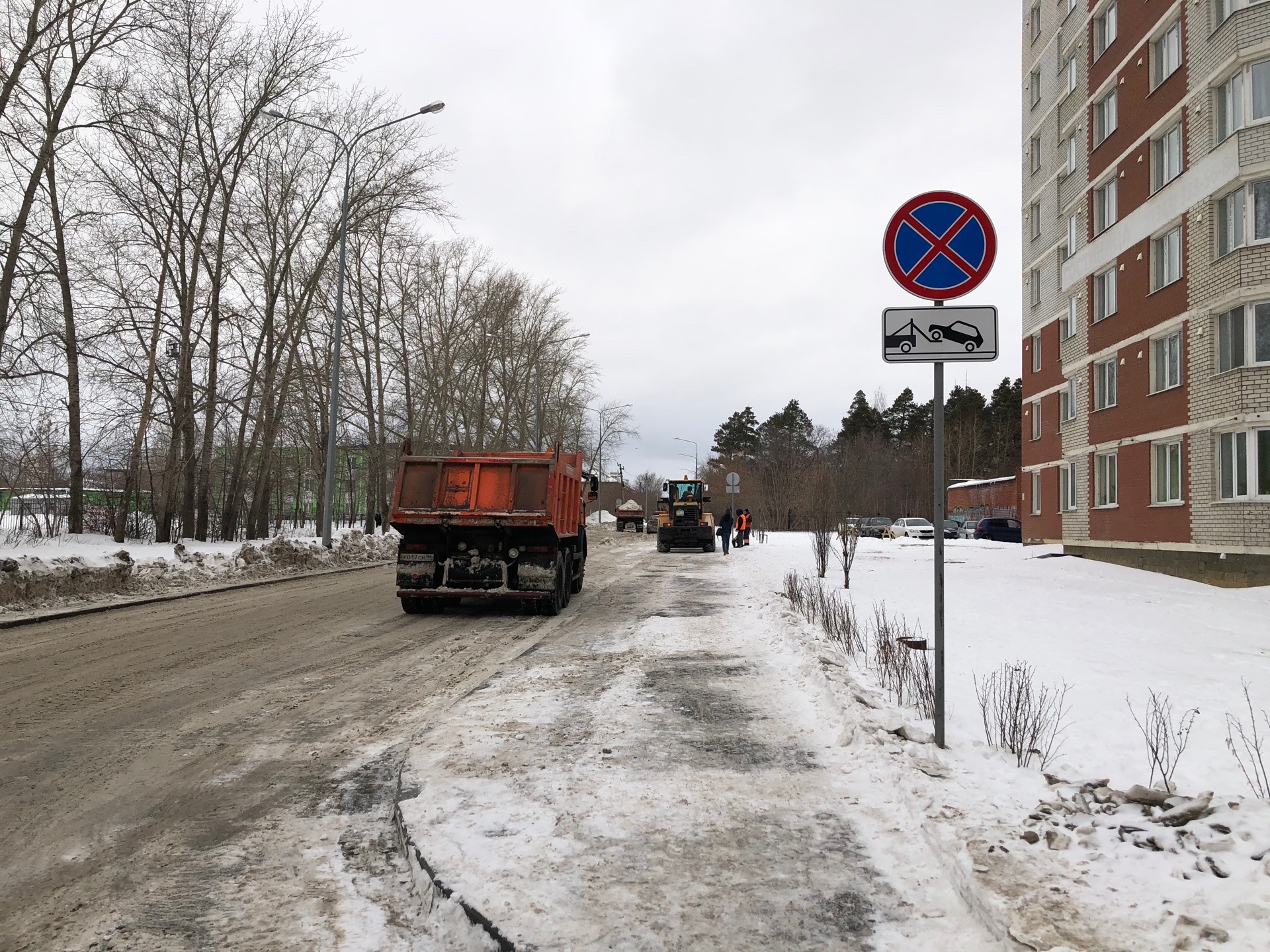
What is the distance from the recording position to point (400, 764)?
525cm

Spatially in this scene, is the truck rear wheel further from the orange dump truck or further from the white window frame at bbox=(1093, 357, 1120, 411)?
the white window frame at bbox=(1093, 357, 1120, 411)

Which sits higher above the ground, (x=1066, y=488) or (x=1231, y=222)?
(x=1231, y=222)

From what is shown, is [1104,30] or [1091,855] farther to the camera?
[1104,30]

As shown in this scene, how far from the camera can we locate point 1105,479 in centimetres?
2495

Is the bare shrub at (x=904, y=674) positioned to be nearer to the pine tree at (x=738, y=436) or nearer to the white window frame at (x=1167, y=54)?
the white window frame at (x=1167, y=54)

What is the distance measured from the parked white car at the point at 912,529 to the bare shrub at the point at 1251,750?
1719 inches

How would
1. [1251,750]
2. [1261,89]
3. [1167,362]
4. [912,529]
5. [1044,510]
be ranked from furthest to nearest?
[912,529] → [1044,510] → [1167,362] → [1261,89] → [1251,750]

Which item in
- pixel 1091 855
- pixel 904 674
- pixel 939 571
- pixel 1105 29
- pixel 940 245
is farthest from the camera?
pixel 1105 29

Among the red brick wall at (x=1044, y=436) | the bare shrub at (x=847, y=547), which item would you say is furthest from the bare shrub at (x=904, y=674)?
the red brick wall at (x=1044, y=436)

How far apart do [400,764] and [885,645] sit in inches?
172

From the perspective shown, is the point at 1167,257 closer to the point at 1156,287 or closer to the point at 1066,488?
the point at 1156,287

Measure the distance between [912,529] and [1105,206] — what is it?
30481 millimetres

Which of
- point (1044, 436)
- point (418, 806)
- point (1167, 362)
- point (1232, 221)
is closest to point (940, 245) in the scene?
point (418, 806)

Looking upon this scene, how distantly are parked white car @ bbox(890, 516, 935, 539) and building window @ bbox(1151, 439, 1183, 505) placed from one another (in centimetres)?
2685
